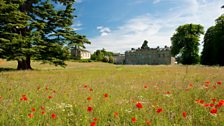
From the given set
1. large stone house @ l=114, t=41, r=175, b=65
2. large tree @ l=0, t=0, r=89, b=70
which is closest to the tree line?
large stone house @ l=114, t=41, r=175, b=65

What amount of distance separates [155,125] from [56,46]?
1931 centimetres

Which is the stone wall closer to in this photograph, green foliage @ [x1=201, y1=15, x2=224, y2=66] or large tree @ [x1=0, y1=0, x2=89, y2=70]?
green foliage @ [x1=201, y1=15, x2=224, y2=66]

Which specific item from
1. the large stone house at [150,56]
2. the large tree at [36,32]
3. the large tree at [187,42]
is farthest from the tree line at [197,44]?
the large tree at [36,32]

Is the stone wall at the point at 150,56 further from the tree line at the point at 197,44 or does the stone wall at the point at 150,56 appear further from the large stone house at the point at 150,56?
the tree line at the point at 197,44

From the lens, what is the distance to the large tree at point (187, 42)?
5325 cm

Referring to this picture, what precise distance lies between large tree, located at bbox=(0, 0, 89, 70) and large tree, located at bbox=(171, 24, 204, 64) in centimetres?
3822

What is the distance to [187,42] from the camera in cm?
5475

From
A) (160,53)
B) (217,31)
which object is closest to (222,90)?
(217,31)

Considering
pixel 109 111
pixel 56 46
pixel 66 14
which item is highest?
pixel 66 14

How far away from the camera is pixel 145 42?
10456 cm

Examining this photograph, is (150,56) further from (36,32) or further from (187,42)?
(36,32)

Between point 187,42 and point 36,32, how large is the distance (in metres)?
44.9

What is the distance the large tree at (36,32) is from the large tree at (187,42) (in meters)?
38.2

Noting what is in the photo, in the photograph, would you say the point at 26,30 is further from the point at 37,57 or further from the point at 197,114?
the point at 197,114
